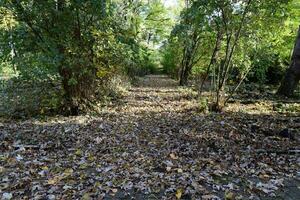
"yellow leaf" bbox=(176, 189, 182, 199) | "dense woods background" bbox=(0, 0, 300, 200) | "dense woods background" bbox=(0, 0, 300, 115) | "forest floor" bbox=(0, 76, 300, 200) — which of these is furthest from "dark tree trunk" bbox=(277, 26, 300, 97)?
"yellow leaf" bbox=(176, 189, 182, 199)

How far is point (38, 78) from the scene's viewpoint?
25.4 feet

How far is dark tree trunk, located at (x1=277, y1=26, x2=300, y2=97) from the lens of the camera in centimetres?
1166

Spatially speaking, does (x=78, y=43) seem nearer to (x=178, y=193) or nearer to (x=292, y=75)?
(x=178, y=193)

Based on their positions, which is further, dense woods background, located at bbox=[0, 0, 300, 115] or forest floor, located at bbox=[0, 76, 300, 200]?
dense woods background, located at bbox=[0, 0, 300, 115]

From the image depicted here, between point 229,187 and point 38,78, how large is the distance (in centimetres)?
564

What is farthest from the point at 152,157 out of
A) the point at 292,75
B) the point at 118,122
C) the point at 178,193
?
the point at 292,75

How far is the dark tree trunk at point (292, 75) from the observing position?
11.7 meters

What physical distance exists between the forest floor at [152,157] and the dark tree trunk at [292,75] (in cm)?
344

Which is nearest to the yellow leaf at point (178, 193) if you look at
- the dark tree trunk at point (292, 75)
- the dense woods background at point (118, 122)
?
the dense woods background at point (118, 122)

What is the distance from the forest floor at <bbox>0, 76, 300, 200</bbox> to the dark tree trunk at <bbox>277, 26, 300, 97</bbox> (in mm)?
3442

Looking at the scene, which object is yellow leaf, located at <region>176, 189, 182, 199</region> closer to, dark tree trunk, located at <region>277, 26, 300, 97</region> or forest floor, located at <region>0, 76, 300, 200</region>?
forest floor, located at <region>0, 76, 300, 200</region>

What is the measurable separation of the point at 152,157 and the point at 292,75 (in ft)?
28.4

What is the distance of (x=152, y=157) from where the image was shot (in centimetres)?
563

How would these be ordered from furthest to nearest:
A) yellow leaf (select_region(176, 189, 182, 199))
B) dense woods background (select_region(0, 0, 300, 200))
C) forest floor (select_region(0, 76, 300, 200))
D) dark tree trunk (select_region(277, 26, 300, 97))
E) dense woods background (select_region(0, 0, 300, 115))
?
dark tree trunk (select_region(277, 26, 300, 97)) < dense woods background (select_region(0, 0, 300, 115)) < dense woods background (select_region(0, 0, 300, 200)) < forest floor (select_region(0, 76, 300, 200)) < yellow leaf (select_region(176, 189, 182, 199))
